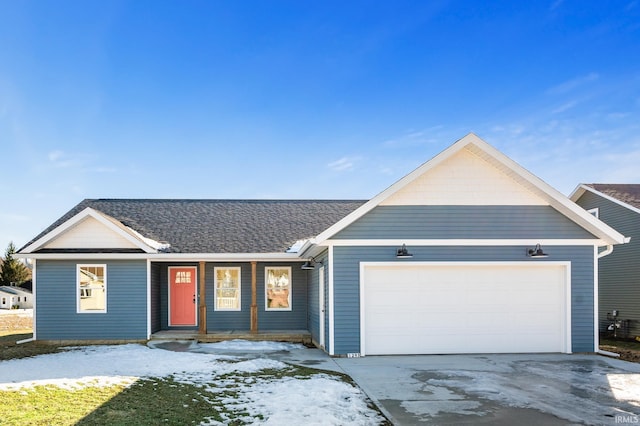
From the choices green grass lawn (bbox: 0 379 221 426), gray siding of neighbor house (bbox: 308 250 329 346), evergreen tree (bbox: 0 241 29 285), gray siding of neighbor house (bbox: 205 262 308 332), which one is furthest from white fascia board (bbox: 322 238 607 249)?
evergreen tree (bbox: 0 241 29 285)

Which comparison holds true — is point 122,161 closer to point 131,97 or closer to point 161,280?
point 131,97

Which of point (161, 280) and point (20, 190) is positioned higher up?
point (20, 190)

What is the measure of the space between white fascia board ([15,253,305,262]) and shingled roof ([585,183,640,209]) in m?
11.3

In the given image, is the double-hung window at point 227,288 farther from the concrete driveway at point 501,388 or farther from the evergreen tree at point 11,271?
the evergreen tree at point 11,271

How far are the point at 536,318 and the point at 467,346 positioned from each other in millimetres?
1806

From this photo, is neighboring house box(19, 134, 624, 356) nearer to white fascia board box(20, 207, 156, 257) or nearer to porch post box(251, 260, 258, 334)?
porch post box(251, 260, 258, 334)

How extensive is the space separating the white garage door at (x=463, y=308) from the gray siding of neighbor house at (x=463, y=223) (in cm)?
74

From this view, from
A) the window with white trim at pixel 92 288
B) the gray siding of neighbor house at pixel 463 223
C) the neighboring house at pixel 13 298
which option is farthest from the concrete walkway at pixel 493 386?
the neighboring house at pixel 13 298

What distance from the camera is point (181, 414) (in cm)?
668

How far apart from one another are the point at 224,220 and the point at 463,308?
911 centimetres

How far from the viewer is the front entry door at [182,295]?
16.4m

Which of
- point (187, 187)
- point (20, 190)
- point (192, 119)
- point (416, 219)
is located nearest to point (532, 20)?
point (416, 219)

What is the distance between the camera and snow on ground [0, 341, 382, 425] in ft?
22.3

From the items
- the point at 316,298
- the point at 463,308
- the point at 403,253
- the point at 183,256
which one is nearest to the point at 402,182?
the point at 403,253
